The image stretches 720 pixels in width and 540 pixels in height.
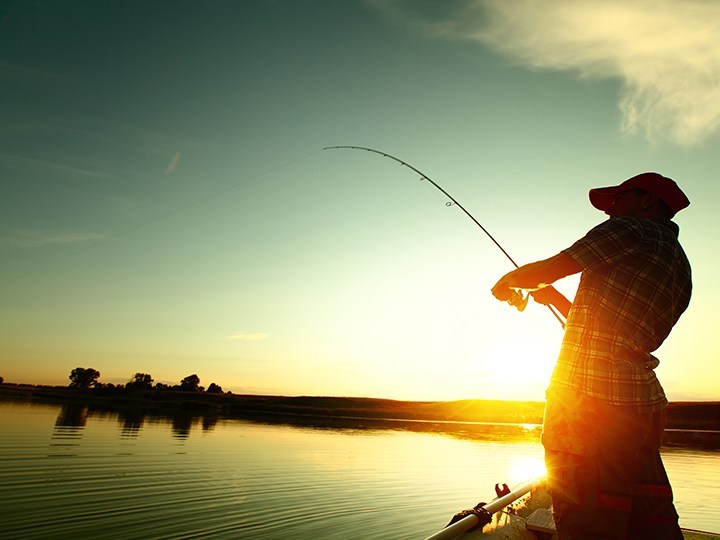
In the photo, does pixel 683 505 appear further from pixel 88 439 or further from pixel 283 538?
pixel 88 439

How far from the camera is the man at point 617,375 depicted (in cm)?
250

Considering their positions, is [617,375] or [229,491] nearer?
[617,375]

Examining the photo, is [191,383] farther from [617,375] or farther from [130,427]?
[617,375]

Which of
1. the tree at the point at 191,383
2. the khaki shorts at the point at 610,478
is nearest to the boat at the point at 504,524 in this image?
the khaki shorts at the point at 610,478

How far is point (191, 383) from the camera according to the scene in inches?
6319

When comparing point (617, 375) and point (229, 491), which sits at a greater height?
point (617, 375)

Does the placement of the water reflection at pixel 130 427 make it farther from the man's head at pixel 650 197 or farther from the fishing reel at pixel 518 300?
the man's head at pixel 650 197

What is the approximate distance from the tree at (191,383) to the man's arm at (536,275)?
17137 centimetres

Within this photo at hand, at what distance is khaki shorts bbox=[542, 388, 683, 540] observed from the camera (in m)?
2.46

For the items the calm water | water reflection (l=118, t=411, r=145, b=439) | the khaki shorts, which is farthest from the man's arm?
water reflection (l=118, t=411, r=145, b=439)

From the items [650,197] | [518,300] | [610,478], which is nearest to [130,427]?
[518,300]

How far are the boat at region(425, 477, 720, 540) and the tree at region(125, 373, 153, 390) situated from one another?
592 feet

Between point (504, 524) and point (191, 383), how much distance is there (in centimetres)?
17401

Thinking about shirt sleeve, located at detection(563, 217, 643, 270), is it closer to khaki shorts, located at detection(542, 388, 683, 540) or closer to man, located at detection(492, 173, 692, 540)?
man, located at detection(492, 173, 692, 540)
